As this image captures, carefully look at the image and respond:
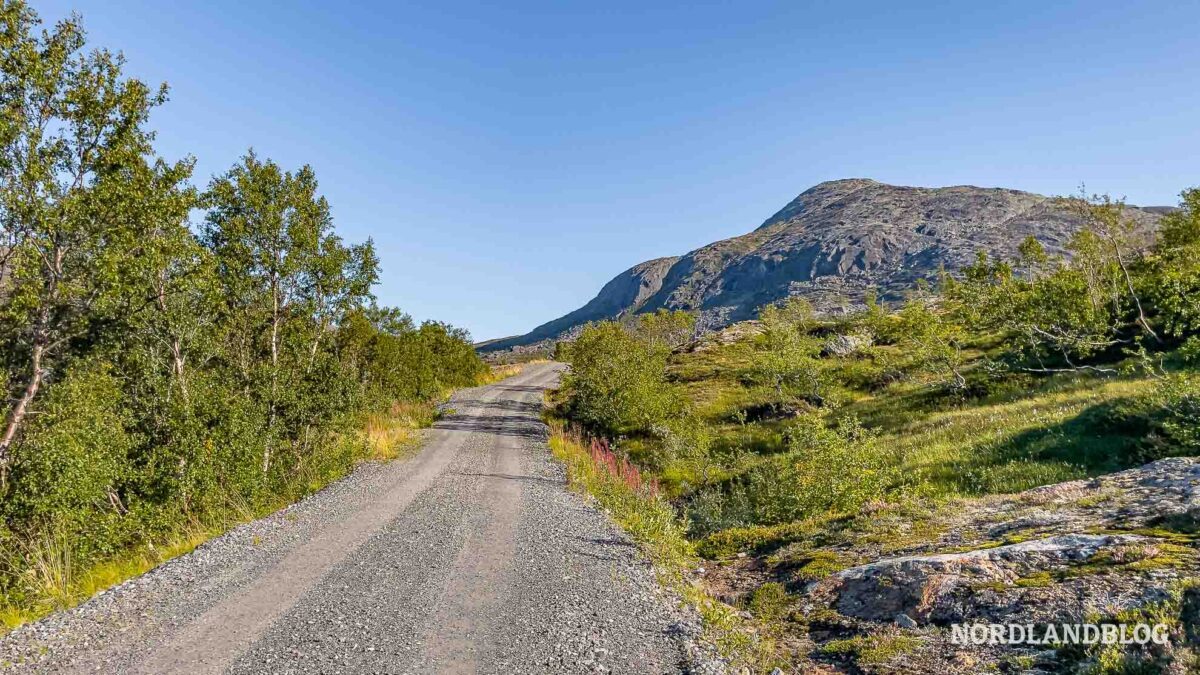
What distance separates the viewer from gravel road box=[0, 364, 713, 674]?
6676 millimetres

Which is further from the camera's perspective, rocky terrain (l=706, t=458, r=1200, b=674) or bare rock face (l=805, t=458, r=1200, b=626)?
bare rock face (l=805, t=458, r=1200, b=626)

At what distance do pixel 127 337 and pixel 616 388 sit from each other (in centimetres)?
2112

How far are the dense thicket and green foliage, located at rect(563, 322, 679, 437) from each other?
14906 millimetres

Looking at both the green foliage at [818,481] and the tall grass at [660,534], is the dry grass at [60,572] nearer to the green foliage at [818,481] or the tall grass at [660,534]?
the tall grass at [660,534]

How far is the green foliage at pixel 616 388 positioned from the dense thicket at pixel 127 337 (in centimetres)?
1491

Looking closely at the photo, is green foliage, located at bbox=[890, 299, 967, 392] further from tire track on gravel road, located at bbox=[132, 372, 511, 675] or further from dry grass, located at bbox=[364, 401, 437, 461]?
tire track on gravel road, located at bbox=[132, 372, 511, 675]

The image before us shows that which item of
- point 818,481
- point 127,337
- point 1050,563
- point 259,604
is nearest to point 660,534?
point 818,481

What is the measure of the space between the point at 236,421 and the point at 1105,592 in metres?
17.4

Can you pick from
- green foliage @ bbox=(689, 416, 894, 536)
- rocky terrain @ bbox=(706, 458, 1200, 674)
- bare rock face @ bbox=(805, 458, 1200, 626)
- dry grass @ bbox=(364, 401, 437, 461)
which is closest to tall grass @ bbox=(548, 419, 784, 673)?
rocky terrain @ bbox=(706, 458, 1200, 674)

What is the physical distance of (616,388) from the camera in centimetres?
2995

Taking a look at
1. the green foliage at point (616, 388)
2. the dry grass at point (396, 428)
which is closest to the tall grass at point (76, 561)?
the dry grass at point (396, 428)

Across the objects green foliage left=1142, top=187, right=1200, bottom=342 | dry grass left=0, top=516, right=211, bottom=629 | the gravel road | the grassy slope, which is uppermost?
green foliage left=1142, top=187, right=1200, bottom=342

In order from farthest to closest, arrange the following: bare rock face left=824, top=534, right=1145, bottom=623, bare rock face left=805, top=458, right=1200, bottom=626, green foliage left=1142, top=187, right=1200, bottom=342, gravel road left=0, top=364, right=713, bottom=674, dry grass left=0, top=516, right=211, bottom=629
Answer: green foliage left=1142, top=187, right=1200, bottom=342, dry grass left=0, top=516, right=211, bottom=629, gravel road left=0, top=364, right=713, bottom=674, bare rock face left=824, top=534, right=1145, bottom=623, bare rock face left=805, top=458, right=1200, bottom=626

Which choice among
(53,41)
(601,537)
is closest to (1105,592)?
(601,537)
